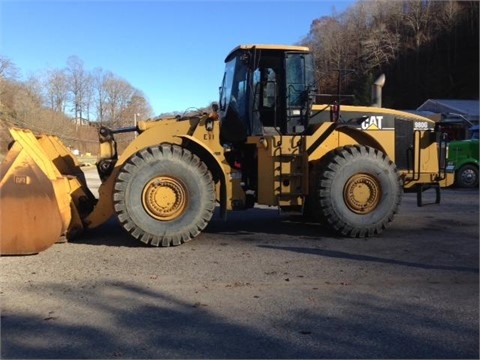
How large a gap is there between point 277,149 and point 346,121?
1.41 metres

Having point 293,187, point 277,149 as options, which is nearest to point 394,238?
point 293,187

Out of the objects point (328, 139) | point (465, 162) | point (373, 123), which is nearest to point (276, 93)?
point (328, 139)

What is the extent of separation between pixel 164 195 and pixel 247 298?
295 centimetres

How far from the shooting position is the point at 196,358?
3887 mm

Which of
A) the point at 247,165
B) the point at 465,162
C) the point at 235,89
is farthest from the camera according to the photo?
the point at 465,162

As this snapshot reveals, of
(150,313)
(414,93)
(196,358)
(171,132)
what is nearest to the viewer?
(196,358)

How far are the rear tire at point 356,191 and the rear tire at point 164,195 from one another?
1765 mm

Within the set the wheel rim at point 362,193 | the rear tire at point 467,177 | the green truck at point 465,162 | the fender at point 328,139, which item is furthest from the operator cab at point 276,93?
the rear tire at point 467,177

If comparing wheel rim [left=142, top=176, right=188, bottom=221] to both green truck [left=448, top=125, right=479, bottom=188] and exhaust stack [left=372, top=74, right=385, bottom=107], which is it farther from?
green truck [left=448, top=125, right=479, bottom=188]

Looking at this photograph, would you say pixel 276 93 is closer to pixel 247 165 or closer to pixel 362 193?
pixel 247 165

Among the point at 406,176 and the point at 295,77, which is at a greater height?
the point at 295,77

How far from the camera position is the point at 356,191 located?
8.29 meters

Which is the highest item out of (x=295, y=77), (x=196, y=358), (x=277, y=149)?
(x=295, y=77)

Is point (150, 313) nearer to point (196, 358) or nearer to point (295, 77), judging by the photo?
point (196, 358)
